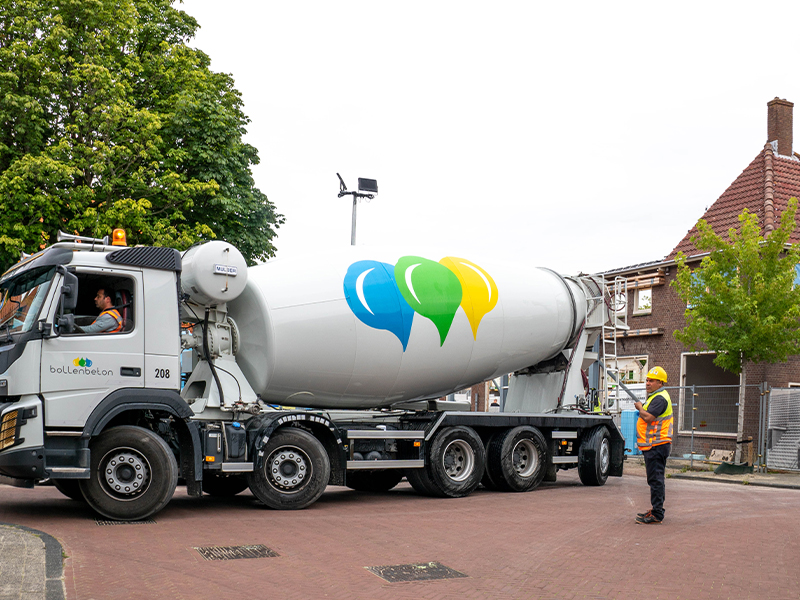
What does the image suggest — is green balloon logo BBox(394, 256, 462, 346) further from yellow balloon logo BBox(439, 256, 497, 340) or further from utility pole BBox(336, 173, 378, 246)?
utility pole BBox(336, 173, 378, 246)

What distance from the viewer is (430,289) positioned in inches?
483

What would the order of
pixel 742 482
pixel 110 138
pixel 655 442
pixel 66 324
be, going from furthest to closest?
1. pixel 110 138
2. pixel 742 482
3. pixel 655 442
4. pixel 66 324

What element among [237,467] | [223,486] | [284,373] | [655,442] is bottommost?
[223,486]

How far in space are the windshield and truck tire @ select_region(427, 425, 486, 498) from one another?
5615 mm

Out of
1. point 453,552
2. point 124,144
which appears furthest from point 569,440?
Answer: point 124,144

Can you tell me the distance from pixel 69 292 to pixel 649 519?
268 inches

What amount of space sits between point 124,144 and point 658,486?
1387 centimetres

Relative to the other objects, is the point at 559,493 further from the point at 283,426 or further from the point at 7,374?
the point at 7,374

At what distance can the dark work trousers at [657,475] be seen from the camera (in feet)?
32.6

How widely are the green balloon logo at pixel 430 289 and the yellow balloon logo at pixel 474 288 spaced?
0.12 metres

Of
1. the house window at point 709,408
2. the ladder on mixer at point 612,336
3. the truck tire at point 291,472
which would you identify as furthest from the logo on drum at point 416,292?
the house window at point 709,408

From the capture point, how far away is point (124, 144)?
62.3ft

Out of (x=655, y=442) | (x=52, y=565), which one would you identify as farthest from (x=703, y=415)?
(x=52, y=565)

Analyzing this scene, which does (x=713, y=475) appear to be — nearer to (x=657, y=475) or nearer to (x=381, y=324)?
(x=657, y=475)
